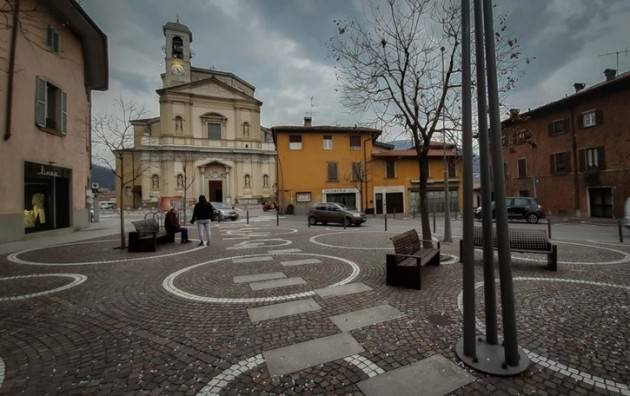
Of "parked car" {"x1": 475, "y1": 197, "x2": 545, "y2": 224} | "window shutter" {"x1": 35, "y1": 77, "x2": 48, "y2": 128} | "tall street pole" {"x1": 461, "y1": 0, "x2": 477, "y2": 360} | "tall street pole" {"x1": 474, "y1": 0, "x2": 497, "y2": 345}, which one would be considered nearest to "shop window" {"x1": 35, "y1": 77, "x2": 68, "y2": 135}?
"window shutter" {"x1": 35, "y1": 77, "x2": 48, "y2": 128}

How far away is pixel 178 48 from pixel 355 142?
38.2 m

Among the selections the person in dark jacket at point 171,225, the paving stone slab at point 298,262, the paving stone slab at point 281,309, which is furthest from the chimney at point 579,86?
the person in dark jacket at point 171,225

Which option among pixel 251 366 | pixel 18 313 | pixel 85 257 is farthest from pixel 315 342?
pixel 85 257

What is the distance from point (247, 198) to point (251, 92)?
32.1 m

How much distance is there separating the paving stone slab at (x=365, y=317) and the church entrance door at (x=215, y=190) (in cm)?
4257

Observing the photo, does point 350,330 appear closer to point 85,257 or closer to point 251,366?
point 251,366

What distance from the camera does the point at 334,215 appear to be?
1805 centimetres

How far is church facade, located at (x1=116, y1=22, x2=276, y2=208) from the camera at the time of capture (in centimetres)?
4072

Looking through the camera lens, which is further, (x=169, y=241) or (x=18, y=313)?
(x=169, y=241)

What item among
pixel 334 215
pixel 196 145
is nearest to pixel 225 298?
pixel 334 215

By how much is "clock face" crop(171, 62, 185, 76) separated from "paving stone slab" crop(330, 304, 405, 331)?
53.6 m

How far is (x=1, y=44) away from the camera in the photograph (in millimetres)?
10695

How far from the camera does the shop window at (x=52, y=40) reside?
1299 centimetres

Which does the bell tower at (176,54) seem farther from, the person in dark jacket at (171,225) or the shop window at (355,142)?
the person in dark jacket at (171,225)
